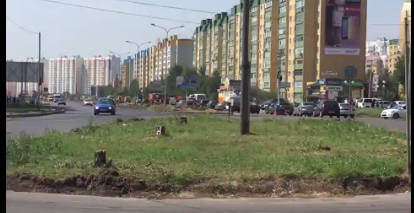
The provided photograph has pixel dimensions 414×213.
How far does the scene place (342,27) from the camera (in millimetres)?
103188

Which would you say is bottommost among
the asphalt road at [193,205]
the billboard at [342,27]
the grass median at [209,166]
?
the asphalt road at [193,205]

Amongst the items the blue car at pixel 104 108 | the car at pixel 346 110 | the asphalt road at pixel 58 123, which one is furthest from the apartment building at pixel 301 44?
the asphalt road at pixel 58 123

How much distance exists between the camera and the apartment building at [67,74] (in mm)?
170750

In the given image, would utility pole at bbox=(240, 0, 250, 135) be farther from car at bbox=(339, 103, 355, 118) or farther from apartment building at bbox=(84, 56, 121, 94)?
apartment building at bbox=(84, 56, 121, 94)

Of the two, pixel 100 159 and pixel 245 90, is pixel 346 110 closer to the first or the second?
pixel 245 90

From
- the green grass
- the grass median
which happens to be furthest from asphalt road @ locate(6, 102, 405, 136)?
the grass median

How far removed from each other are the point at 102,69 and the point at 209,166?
166 m

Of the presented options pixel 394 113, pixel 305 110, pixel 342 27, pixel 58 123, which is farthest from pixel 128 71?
pixel 58 123

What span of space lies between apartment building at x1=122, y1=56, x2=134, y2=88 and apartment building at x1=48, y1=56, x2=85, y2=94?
16.9 meters

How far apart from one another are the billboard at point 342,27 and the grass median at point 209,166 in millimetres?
86042

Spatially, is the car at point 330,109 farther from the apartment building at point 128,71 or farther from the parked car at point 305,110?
the apartment building at point 128,71

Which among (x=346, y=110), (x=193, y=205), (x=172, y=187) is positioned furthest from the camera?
(x=346, y=110)

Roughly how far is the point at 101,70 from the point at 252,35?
6622cm

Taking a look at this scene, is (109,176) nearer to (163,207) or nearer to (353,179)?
(163,207)
